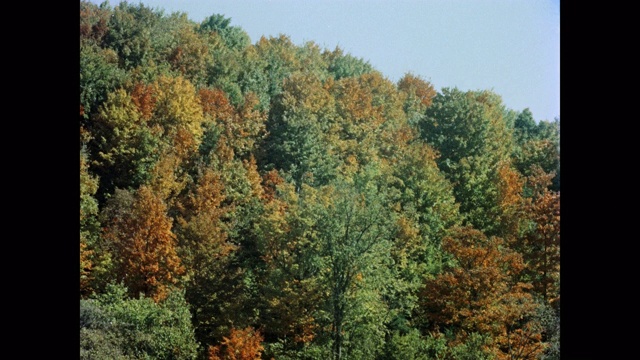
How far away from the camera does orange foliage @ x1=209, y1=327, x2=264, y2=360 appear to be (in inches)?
301

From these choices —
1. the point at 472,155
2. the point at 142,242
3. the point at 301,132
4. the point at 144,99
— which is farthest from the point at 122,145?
the point at 472,155

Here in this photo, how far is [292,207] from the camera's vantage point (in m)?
7.48

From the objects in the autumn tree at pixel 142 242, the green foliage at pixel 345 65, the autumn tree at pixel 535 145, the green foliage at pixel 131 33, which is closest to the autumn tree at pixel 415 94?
the green foliage at pixel 345 65

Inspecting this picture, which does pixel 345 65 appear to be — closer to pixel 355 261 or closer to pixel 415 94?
pixel 415 94

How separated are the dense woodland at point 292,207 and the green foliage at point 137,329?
0.02 metres

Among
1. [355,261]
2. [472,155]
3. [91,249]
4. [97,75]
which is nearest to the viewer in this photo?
[97,75]

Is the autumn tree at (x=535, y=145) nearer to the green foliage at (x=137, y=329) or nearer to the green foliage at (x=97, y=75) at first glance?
the green foliage at (x=137, y=329)

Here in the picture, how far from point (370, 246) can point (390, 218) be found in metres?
0.35

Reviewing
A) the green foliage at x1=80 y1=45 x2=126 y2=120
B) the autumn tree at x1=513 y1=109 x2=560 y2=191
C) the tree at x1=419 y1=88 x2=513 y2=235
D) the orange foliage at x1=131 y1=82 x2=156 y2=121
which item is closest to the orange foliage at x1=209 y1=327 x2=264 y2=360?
the orange foliage at x1=131 y1=82 x2=156 y2=121

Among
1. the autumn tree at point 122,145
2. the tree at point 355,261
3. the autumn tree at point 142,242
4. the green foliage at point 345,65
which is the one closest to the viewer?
the green foliage at point 345,65

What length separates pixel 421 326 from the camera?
775 cm

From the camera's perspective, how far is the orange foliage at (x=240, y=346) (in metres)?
7.65

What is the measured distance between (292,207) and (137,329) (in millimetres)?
1890
